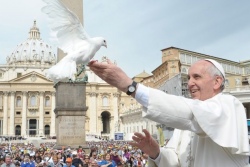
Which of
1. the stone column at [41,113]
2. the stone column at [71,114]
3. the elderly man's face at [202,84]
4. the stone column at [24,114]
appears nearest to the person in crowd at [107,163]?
the elderly man's face at [202,84]

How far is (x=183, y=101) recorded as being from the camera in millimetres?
1553

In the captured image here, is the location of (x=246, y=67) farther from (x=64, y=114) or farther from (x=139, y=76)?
(x=64, y=114)

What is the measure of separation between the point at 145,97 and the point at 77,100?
13857 mm

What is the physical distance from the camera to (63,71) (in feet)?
7.24

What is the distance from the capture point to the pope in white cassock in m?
1.52

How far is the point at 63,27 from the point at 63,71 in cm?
48

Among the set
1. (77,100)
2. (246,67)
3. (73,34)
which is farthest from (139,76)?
(73,34)

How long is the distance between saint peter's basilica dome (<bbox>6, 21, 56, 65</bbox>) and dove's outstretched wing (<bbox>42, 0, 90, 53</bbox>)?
103m

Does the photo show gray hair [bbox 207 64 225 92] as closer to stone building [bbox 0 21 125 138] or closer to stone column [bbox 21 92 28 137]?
stone building [bbox 0 21 125 138]

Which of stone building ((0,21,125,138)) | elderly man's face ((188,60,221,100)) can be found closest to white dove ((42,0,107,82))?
elderly man's face ((188,60,221,100))

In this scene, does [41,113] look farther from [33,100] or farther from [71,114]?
[71,114]

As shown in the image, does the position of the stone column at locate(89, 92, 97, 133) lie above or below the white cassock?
above

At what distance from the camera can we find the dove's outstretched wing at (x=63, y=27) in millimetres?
2486

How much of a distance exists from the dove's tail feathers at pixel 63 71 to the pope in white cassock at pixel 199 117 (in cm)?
48
